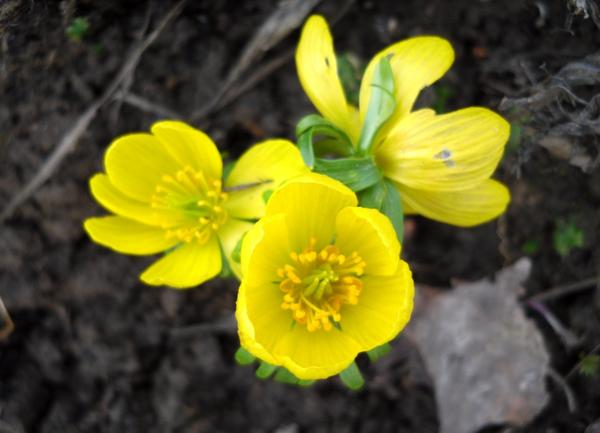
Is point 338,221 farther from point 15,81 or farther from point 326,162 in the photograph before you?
point 15,81

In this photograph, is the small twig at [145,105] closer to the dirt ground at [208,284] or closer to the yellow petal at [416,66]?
the dirt ground at [208,284]

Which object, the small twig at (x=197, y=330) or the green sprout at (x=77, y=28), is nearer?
the green sprout at (x=77, y=28)

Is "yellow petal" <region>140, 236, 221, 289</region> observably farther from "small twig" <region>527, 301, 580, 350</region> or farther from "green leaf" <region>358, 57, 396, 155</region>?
"small twig" <region>527, 301, 580, 350</region>

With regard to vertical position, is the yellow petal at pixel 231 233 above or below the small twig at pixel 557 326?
above

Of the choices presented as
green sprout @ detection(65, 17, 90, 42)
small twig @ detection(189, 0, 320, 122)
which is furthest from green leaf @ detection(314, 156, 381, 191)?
green sprout @ detection(65, 17, 90, 42)

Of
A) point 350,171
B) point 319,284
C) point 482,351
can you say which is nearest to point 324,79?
point 350,171

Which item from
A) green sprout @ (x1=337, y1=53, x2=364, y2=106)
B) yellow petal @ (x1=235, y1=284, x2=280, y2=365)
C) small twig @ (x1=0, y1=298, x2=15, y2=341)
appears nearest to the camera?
yellow petal @ (x1=235, y1=284, x2=280, y2=365)

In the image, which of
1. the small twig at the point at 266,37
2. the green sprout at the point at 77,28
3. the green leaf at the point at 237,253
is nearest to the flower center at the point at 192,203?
the green leaf at the point at 237,253

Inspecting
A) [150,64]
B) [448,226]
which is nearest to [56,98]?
[150,64]
